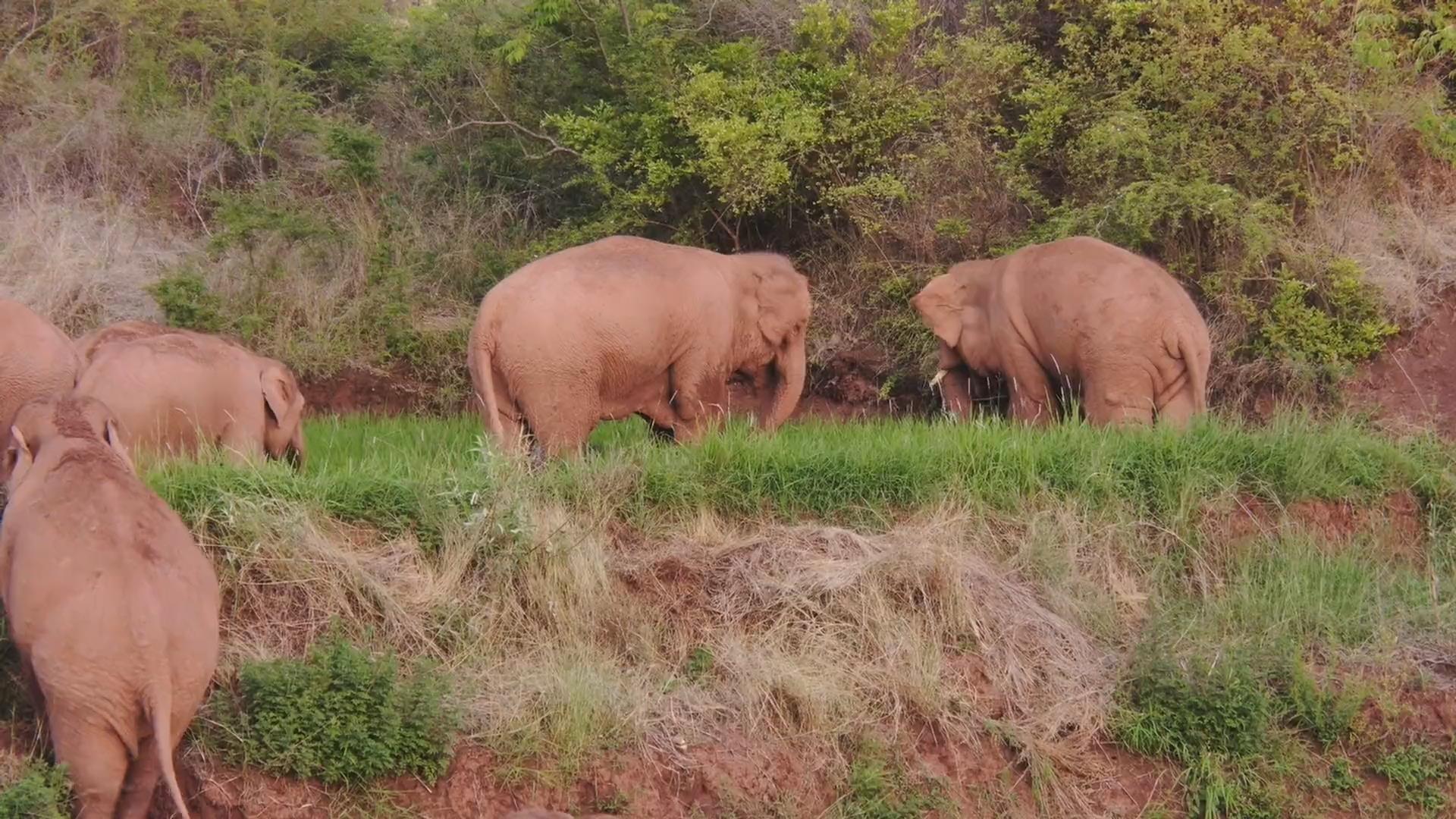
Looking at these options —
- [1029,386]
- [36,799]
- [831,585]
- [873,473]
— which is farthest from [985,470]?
[36,799]

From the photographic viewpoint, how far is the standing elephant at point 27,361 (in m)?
10.0

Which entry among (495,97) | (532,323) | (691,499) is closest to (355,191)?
(495,97)

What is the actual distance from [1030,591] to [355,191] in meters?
9.10

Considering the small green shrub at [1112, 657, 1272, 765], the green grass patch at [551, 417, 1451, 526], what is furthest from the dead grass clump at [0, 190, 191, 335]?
the small green shrub at [1112, 657, 1272, 765]

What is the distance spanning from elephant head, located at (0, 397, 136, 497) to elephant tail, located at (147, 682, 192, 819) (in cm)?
129

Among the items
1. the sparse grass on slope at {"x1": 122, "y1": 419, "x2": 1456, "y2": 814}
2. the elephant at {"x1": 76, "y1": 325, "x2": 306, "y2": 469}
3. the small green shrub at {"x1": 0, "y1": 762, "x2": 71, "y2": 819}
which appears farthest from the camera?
the elephant at {"x1": 76, "y1": 325, "x2": 306, "y2": 469}

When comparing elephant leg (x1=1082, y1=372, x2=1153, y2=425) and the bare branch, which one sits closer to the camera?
elephant leg (x1=1082, y1=372, x2=1153, y2=425)

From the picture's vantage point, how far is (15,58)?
19.1m

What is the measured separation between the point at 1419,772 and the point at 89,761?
6330mm

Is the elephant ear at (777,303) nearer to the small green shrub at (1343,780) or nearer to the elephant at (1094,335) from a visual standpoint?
the elephant at (1094,335)

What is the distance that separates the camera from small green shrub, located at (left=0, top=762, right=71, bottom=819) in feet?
23.3

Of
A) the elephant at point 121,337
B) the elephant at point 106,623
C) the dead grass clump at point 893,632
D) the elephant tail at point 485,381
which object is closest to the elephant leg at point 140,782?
the elephant at point 106,623

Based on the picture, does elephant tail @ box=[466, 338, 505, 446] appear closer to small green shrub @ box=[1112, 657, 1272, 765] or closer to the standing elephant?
the standing elephant

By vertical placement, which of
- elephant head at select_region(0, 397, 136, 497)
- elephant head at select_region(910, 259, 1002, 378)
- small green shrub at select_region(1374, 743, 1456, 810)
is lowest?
small green shrub at select_region(1374, 743, 1456, 810)
